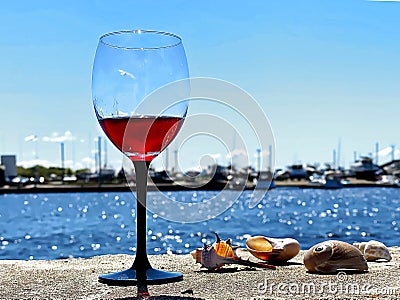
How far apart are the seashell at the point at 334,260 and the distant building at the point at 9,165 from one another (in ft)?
219

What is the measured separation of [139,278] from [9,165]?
2713 inches

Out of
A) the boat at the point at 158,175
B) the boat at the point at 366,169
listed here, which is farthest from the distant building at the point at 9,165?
the boat at the point at 366,169

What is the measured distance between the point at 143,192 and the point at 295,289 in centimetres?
89

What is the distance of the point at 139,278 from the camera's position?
3.19m

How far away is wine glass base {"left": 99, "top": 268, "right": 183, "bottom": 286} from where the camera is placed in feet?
10.3

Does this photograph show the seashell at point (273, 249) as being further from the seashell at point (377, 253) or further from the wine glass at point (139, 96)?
the wine glass at point (139, 96)

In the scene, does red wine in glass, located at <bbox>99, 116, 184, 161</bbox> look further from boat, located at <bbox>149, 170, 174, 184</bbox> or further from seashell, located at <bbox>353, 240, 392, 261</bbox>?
seashell, located at <bbox>353, 240, 392, 261</bbox>

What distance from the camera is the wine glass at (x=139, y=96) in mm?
2955

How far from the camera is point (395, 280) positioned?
3.26 metres

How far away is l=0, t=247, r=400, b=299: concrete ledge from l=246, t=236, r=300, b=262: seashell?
0.07 m

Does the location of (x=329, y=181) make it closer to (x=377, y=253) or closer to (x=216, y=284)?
(x=377, y=253)

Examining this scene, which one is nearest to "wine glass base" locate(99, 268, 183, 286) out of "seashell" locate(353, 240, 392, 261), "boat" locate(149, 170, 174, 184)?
"boat" locate(149, 170, 174, 184)

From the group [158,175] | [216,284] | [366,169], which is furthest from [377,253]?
[366,169]

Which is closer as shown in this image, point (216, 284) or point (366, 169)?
point (216, 284)
